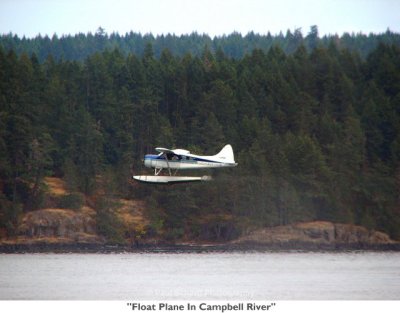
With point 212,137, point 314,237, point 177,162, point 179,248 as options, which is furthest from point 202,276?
point 212,137

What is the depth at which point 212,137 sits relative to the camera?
82.1 meters

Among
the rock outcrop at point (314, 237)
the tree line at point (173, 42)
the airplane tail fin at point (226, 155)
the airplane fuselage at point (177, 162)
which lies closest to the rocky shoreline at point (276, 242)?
the rock outcrop at point (314, 237)

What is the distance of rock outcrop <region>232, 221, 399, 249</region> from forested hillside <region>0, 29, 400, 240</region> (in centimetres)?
85

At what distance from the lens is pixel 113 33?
19288 cm

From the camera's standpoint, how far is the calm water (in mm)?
48688

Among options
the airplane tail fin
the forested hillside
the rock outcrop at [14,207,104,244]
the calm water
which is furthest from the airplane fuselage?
the forested hillside

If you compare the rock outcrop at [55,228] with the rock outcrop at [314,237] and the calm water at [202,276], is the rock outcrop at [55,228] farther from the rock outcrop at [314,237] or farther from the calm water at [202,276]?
the rock outcrop at [314,237]

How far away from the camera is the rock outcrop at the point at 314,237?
76.4 m

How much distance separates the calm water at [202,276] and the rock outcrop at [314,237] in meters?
2.82

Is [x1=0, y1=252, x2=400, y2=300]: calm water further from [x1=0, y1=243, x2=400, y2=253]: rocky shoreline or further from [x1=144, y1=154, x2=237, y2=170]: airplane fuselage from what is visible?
[x1=144, y1=154, x2=237, y2=170]: airplane fuselage

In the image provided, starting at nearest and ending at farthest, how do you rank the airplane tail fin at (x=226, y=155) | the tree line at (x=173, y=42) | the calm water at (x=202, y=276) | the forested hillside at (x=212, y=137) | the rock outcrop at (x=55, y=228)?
the calm water at (x=202, y=276) < the airplane tail fin at (x=226, y=155) < the rock outcrop at (x=55, y=228) < the forested hillside at (x=212, y=137) < the tree line at (x=173, y=42)
